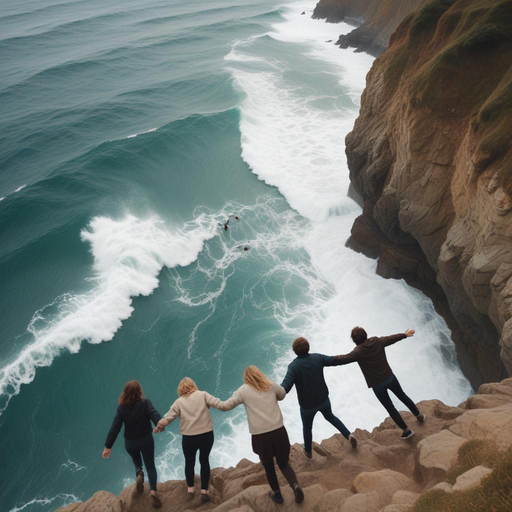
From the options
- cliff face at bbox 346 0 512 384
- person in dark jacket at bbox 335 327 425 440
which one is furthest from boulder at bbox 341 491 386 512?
cliff face at bbox 346 0 512 384

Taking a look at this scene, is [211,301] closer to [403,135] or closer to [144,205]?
[144,205]

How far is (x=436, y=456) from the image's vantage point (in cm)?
598

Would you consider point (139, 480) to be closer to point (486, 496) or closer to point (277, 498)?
point (277, 498)

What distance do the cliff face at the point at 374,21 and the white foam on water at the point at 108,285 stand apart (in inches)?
1429

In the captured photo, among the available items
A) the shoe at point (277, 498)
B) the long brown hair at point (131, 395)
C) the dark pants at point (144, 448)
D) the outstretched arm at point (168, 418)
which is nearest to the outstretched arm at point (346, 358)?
the shoe at point (277, 498)

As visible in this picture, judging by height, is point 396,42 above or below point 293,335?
above

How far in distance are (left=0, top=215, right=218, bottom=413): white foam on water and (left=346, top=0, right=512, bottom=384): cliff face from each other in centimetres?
951

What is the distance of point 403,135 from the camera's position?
1662cm

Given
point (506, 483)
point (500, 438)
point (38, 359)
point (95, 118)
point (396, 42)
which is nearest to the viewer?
point (506, 483)

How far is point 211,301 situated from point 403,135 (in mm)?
10991

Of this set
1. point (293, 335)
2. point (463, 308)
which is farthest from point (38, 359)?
point (463, 308)

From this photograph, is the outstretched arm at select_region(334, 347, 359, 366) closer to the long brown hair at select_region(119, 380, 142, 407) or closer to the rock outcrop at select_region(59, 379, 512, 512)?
the rock outcrop at select_region(59, 379, 512, 512)

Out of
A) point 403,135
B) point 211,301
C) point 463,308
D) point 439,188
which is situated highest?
point 403,135

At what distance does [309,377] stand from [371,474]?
1815 mm
